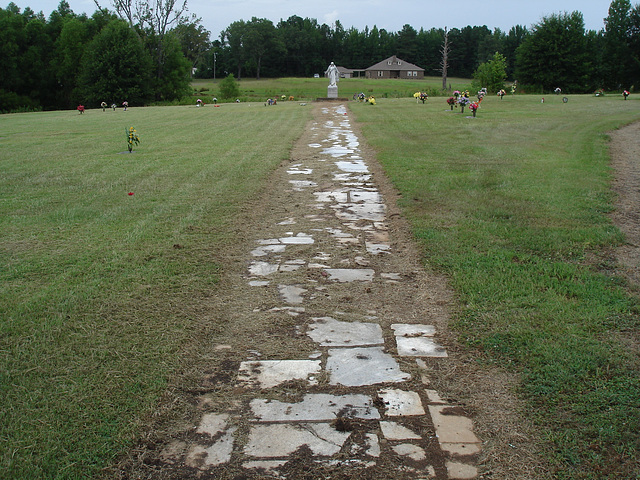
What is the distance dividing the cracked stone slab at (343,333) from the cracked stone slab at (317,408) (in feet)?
1.83

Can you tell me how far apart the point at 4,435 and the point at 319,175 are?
666cm

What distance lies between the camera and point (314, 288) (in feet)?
12.6

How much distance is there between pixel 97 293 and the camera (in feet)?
11.8

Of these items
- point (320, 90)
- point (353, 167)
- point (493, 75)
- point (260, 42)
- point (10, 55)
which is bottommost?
point (353, 167)

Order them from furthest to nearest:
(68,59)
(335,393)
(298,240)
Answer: (68,59)
(298,240)
(335,393)

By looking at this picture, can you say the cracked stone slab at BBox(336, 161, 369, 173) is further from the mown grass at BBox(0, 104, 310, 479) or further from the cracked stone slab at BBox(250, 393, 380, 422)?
the cracked stone slab at BBox(250, 393, 380, 422)

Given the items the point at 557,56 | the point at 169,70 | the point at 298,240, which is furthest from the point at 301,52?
the point at 298,240

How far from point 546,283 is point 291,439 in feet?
7.87

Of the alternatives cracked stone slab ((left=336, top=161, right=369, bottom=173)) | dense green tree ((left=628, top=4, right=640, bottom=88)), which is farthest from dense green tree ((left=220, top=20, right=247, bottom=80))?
cracked stone slab ((left=336, top=161, right=369, bottom=173))

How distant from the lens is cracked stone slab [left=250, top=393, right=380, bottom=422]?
7.61ft

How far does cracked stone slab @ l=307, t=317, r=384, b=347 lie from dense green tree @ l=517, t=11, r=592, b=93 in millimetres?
60446

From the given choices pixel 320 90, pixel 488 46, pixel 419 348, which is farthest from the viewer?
pixel 488 46

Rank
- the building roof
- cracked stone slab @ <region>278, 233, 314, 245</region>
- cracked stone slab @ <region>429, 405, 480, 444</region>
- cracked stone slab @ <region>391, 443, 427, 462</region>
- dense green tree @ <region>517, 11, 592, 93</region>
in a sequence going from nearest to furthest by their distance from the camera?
cracked stone slab @ <region>391, 443, 427, 462</region>
cracked stone slab @ <region>429, 405, 480, 444</region>
cracked stone slab @ <region>278, 233, 314, 245</region>
dense green tree @ <region>517, 11, 592, 93</region>
the building roof

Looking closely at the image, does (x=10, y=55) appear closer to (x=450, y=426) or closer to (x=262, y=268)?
(x=262, y=268)
